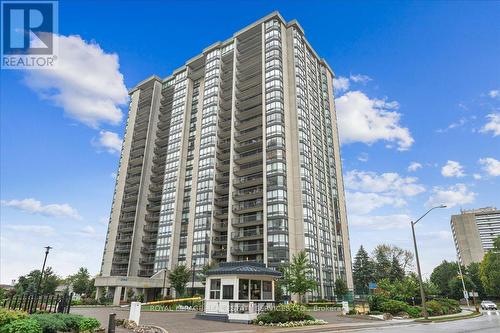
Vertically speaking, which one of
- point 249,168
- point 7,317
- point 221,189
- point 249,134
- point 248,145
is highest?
point 249,134

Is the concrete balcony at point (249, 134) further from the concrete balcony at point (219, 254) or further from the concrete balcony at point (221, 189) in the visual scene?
the concrete balcony at point (219, 254)

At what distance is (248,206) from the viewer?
219 feet

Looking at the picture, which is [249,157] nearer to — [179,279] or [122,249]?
[179,279]

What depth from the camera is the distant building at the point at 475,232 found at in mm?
143000

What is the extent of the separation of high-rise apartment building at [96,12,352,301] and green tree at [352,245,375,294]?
28314 mm

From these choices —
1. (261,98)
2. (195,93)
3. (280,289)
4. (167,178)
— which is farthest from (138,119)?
(280,289)

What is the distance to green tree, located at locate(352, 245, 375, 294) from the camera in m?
94.8

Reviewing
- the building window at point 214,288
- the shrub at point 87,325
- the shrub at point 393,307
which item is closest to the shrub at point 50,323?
the shrub at point 87,325

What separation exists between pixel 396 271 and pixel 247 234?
187ft

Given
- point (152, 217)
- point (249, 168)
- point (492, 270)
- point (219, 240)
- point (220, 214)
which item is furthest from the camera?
point (152, 217)

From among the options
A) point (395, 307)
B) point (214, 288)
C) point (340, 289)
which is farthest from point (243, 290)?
point (340, 289)

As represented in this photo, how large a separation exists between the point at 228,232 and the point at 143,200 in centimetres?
3138

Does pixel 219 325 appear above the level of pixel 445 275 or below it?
below

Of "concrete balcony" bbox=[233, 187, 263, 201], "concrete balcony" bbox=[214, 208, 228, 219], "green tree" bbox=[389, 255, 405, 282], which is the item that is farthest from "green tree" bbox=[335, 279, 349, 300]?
"green tree" bbox=[389, 255, 405, 282]
